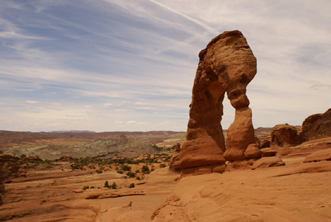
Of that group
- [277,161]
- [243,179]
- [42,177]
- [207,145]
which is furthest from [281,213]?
[42,177]

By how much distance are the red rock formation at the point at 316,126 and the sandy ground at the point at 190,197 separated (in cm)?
830

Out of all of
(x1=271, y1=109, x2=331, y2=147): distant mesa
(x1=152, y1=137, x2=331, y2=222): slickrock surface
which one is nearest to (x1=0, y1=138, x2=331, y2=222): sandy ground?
(x1=152, y1=137, x2=331, y2=222): slickrock surface

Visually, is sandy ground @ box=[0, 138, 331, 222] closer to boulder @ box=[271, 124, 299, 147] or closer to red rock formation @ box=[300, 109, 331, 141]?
red rock formation @ box=[300, 109, 331, 141]

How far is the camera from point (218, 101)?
45.2 ft

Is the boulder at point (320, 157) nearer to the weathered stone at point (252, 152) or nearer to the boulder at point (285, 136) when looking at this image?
the weathered stone at point (252, 152)

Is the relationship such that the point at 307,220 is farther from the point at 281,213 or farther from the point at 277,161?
the point at 277,161

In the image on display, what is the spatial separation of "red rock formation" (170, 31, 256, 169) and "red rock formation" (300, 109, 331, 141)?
18.0 m

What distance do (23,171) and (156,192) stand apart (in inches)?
526

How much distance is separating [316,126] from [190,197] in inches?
975

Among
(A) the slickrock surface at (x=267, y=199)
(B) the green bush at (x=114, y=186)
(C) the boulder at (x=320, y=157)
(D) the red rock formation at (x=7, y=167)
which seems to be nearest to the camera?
(A) the slickrock surface at (x=267, y=199)

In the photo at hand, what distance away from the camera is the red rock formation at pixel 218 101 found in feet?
31.9

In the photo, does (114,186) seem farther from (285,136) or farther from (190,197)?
(285,136)

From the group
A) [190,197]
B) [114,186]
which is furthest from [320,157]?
[114,186]

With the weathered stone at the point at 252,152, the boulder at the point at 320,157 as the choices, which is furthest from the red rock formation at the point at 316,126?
the boulder at the point at 320,157
